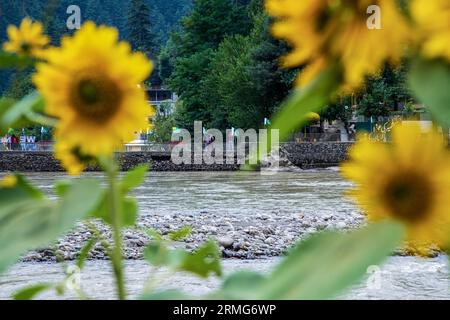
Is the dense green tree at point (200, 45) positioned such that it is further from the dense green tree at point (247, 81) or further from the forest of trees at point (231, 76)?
the dense green tree at point (247, 81)

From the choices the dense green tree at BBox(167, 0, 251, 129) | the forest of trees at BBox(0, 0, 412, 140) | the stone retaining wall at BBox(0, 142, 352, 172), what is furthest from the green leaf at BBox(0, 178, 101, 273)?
the dense green tree at BBox(167, 0, 251, 129)

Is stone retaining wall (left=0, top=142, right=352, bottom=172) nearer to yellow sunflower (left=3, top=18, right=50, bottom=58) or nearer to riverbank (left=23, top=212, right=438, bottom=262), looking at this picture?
riverbank (left=23, top=212, right=438, bottom=262)

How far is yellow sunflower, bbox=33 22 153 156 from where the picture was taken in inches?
16.2

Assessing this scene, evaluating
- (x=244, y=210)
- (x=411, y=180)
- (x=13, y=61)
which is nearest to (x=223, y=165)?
(x=244, y=210)

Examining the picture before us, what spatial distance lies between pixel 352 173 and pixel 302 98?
4 centimetres

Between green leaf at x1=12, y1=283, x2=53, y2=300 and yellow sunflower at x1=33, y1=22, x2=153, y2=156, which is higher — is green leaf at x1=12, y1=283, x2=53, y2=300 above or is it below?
below

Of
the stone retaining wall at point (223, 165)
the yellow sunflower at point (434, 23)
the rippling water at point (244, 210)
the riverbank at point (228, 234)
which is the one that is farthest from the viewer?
the stone retaining wall at point (223, 165)

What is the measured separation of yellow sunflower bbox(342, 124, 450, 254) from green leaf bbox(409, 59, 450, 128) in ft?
0.07

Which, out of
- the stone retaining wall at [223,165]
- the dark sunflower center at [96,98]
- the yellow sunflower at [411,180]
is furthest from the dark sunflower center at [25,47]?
the stone retaining wall at [223,165]

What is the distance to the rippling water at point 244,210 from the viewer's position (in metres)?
6.09

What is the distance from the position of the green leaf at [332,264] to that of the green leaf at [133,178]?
0.65ft

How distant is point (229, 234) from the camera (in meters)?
9.45

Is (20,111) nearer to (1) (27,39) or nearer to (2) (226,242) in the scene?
(1) (27,39)
